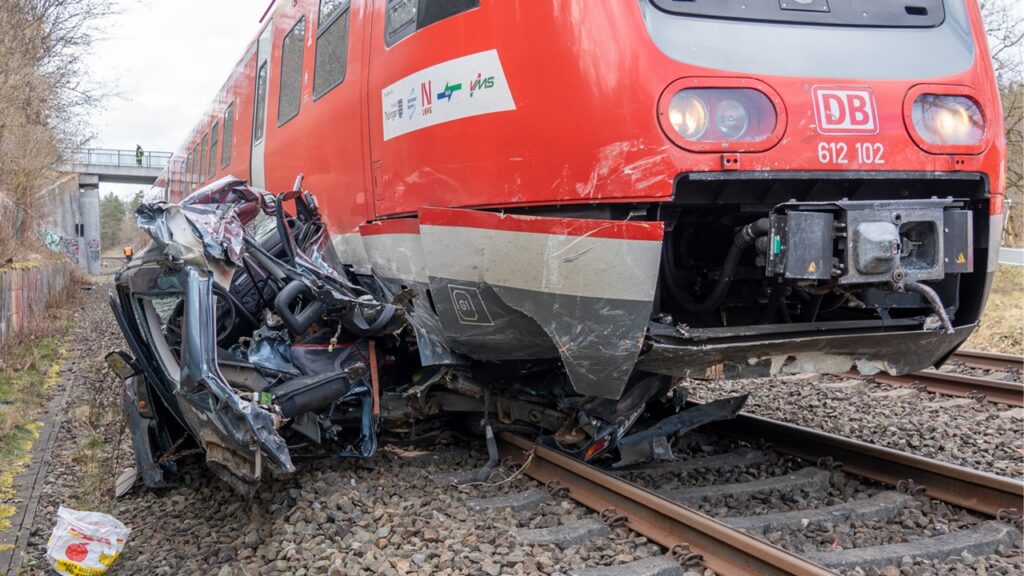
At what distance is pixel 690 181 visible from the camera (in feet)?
12.0

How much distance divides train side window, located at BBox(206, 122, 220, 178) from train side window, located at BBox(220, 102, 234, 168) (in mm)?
708

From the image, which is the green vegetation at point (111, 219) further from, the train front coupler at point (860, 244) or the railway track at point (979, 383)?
the train front coupler at point (860, 244)

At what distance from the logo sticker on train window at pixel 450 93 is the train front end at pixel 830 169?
2.55ft

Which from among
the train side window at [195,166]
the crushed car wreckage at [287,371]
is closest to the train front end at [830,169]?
the crushed car wreckage at [287,371]

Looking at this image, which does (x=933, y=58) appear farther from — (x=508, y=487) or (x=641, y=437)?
(x=508, y=487)

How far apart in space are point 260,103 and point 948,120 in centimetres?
642

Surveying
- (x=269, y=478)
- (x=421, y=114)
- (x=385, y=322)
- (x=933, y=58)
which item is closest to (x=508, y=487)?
(x=385, y=322)

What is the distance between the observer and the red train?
354cm

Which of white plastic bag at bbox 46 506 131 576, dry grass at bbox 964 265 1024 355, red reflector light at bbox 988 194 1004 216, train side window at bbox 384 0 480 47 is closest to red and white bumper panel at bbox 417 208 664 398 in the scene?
train side window at bbox 384 0 480 47

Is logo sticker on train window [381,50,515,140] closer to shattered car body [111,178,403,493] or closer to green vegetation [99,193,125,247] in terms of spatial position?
shattered car body [111,178,403,493]

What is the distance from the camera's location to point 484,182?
404cm

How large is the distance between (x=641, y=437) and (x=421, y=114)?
7.26 feet

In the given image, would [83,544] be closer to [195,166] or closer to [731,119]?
[731,119]

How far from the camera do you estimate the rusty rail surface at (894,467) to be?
4.06m
